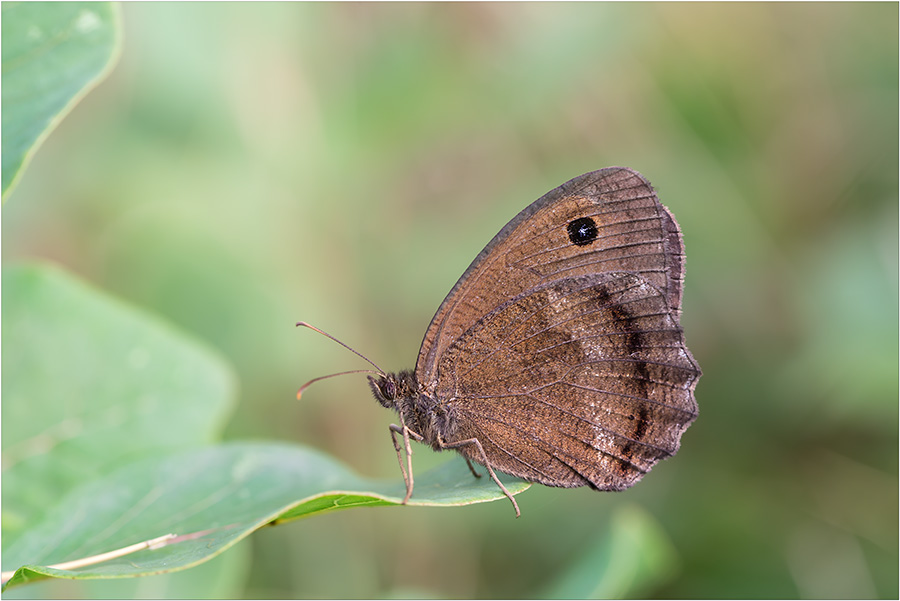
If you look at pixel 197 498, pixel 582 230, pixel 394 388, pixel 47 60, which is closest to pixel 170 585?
pixel 197 498

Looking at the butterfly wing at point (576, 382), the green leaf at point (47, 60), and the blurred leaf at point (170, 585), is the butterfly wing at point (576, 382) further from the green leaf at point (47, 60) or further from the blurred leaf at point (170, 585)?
the green leaf at point (47, 60)

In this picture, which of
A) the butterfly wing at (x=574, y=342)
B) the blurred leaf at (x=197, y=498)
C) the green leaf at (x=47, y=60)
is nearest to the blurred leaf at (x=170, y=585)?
the blurred leaf at (x=197, y=498)

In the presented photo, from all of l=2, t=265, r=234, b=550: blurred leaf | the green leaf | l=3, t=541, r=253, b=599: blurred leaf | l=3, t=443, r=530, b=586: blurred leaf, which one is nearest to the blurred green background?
l=3, t=541, r=253, b=599: blurred leaf

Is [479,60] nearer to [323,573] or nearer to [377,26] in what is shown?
[377,26]

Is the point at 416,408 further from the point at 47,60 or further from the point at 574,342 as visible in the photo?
the point at 47,60

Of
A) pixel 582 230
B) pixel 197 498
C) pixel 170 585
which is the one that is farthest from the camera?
pixel 170 585
